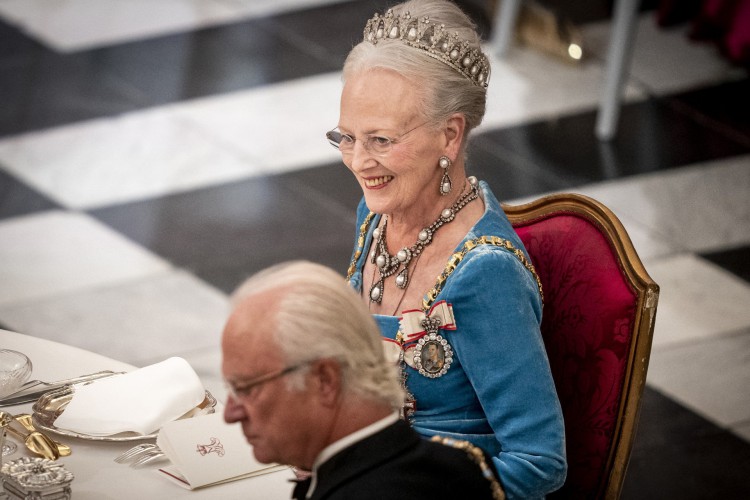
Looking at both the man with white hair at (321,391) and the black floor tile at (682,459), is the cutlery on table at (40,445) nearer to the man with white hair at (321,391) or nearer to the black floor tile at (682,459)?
the man with white hair at (321,391)

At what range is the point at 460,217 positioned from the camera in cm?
215

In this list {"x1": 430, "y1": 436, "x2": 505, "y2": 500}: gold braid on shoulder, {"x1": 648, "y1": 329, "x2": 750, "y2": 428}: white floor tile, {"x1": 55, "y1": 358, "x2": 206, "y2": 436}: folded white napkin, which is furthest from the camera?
{"x1": 648, "y1": 329, "x2": 750, "y2": 428}: white floor tile

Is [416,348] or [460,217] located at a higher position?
[460,217]

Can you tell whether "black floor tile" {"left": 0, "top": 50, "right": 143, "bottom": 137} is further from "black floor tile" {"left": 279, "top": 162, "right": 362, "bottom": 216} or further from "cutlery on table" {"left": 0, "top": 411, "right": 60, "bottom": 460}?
"cutlery on table" {"left": 0, "top": 411, "right": 60, "bottom": 460}

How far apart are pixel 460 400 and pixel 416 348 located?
107mm

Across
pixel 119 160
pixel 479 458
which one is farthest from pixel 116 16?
pixel 479 458

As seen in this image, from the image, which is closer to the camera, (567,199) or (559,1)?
(567,199)

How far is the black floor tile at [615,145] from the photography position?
4883mm

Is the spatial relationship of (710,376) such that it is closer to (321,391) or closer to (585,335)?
(585,335)

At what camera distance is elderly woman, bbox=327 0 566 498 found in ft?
6.36

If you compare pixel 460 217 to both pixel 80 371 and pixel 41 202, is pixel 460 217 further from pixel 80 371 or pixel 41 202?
pixel 41 202

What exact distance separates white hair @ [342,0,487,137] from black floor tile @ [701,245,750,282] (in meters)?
2.34

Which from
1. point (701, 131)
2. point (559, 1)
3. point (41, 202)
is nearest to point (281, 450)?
point (41, 202)

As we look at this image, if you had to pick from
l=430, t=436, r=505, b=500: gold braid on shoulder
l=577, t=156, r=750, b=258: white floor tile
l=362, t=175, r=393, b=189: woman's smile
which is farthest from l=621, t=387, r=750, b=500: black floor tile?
l=430, t=436, r=505, b=500: gold braid on shoulder
